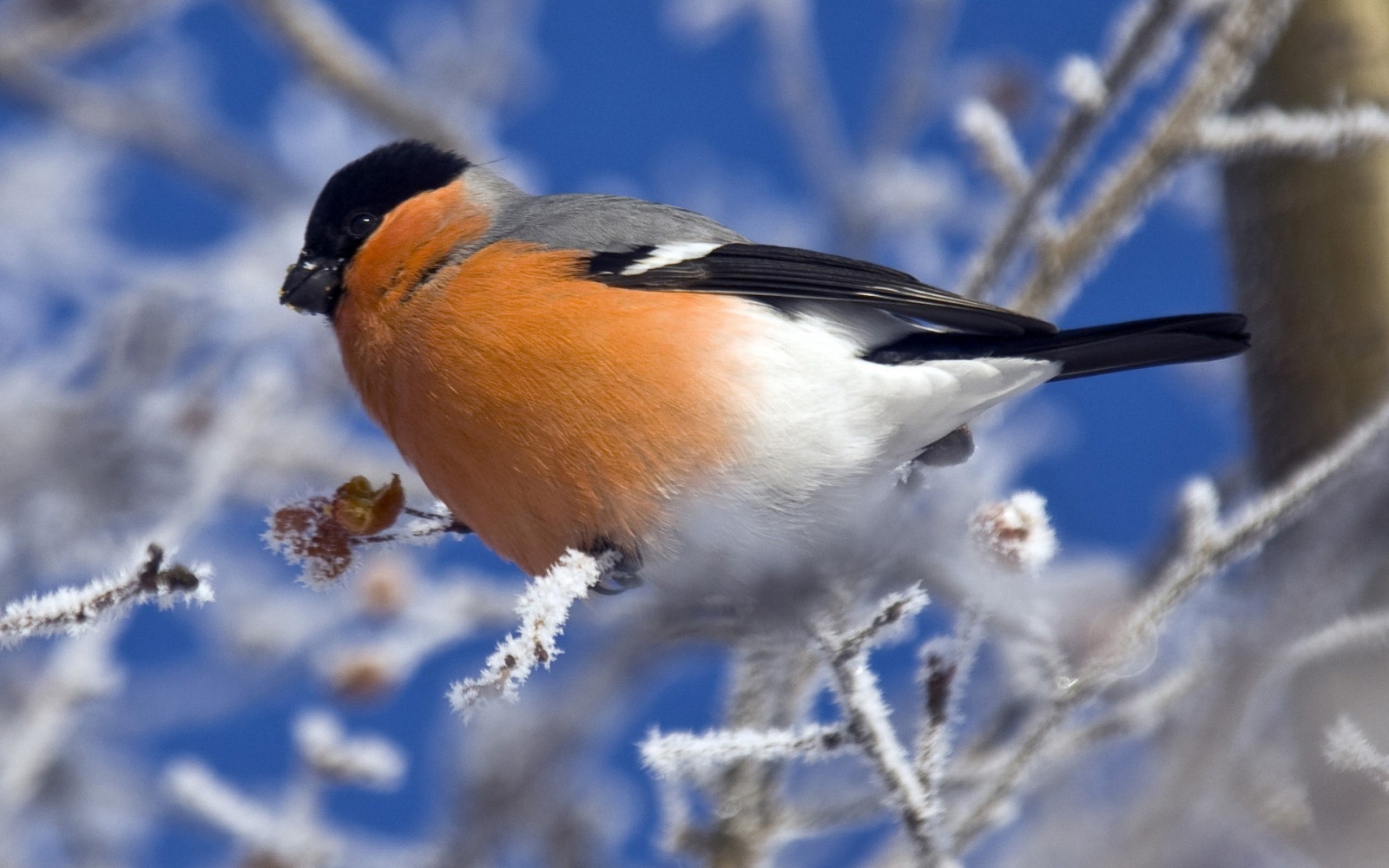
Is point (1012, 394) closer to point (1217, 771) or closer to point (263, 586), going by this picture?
point (1217, 771)

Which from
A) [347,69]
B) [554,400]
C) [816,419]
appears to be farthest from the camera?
[347,69]

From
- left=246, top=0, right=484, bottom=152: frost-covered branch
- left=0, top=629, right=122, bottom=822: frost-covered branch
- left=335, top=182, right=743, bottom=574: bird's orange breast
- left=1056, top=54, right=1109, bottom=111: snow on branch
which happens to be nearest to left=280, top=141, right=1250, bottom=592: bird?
left=335, top=182, right=743, bottom=574: bird's orange breast

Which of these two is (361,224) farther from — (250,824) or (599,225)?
(250,824)

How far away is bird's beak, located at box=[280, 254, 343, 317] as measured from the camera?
2.54m

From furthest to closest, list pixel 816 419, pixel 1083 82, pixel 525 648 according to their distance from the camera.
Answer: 1. pixel 1083 82
2. pixel 816 419
3. pixel 525 648

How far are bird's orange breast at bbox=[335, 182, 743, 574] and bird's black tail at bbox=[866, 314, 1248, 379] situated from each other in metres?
0.34

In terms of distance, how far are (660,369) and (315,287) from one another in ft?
2.44

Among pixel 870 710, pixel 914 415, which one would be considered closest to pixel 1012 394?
pixel 914 415

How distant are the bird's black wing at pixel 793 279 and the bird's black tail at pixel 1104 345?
4 cm

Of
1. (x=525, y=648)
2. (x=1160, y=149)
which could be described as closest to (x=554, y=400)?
(x=525, y=648)

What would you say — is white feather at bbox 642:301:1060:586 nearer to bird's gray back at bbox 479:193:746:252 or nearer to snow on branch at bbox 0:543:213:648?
bird's gray back at bbox 479:193:746:252

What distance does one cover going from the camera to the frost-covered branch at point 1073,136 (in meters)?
2.43

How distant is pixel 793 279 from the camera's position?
2.37m

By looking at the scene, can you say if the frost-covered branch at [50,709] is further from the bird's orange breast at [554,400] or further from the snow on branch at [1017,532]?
the snow on branch at [1017,532]
